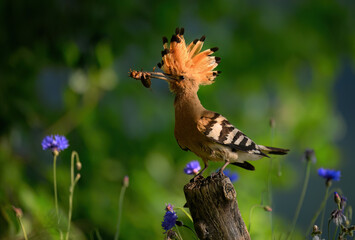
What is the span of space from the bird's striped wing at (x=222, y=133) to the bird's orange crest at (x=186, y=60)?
9 centimetres

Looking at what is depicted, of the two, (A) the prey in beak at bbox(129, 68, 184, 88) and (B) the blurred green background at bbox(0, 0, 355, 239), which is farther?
(B) the blurred green background at bbox(0, 0, 355, 239)

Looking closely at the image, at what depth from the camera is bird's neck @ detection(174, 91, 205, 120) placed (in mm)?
917

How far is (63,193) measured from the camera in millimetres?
1383

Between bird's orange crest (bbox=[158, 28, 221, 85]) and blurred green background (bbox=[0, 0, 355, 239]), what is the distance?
762 millimetres

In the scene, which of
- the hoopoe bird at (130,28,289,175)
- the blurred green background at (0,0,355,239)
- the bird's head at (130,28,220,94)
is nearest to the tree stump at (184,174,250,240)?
the hoopoe bird at (130,28,289,175)

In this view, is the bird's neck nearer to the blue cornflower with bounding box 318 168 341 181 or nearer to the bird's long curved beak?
the bird's long curved beak

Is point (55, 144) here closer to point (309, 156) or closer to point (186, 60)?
point (186, 60)

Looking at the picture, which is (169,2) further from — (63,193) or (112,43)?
(63,193)

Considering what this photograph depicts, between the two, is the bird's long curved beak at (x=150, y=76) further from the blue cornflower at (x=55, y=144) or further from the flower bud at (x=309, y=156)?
the flower bud at (x=309, y=156)

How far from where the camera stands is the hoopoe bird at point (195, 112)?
0.90 metres

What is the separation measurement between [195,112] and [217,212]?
186mm

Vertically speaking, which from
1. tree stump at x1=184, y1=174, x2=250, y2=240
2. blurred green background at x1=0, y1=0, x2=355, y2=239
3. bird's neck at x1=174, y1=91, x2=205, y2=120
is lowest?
tree stump at x1=184, y1=174, x2=250, y2=240

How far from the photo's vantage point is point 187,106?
0.93 m

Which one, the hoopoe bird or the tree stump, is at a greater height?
the hoopoe bird
